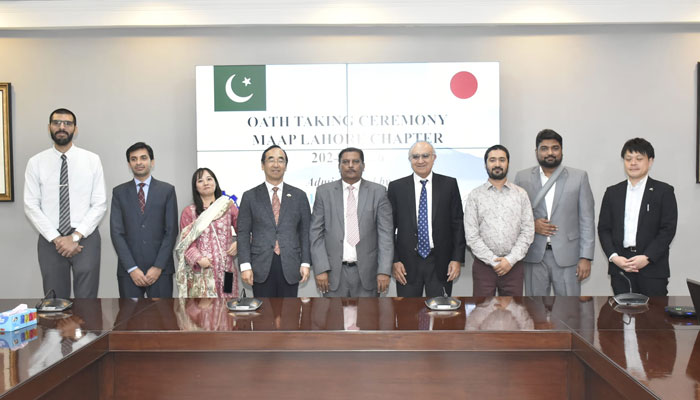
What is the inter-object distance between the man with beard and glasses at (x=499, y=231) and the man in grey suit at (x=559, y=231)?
0.66 feet

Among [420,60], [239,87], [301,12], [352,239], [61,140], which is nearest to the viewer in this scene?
[352,239]

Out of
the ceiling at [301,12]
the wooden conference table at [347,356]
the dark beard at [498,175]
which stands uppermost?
the ceiling at [301,12]

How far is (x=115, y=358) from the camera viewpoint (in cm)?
197

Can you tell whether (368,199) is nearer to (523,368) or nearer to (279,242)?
(279,242)

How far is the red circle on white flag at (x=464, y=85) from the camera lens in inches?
167

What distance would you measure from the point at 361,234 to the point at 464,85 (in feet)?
5.30

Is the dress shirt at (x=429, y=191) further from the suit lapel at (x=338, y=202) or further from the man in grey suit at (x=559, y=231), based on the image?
the man in grey suit at (x=559, y=231)

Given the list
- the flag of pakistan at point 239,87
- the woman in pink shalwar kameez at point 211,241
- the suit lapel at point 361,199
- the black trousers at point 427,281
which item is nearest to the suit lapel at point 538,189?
the black trousers at point 427,281

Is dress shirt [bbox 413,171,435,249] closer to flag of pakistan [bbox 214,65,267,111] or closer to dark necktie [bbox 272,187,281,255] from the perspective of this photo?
dark necktie [bbox 272,187,281,255]

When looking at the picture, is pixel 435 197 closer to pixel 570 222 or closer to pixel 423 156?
pixel 423 156

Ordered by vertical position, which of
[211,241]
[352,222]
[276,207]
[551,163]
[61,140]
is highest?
[61,140]

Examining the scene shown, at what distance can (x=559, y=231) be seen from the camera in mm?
3500

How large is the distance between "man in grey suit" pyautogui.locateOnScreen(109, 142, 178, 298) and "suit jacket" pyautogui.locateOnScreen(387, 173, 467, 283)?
150 cm

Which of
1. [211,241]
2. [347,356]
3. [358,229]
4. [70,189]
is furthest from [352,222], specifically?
[70,189]
